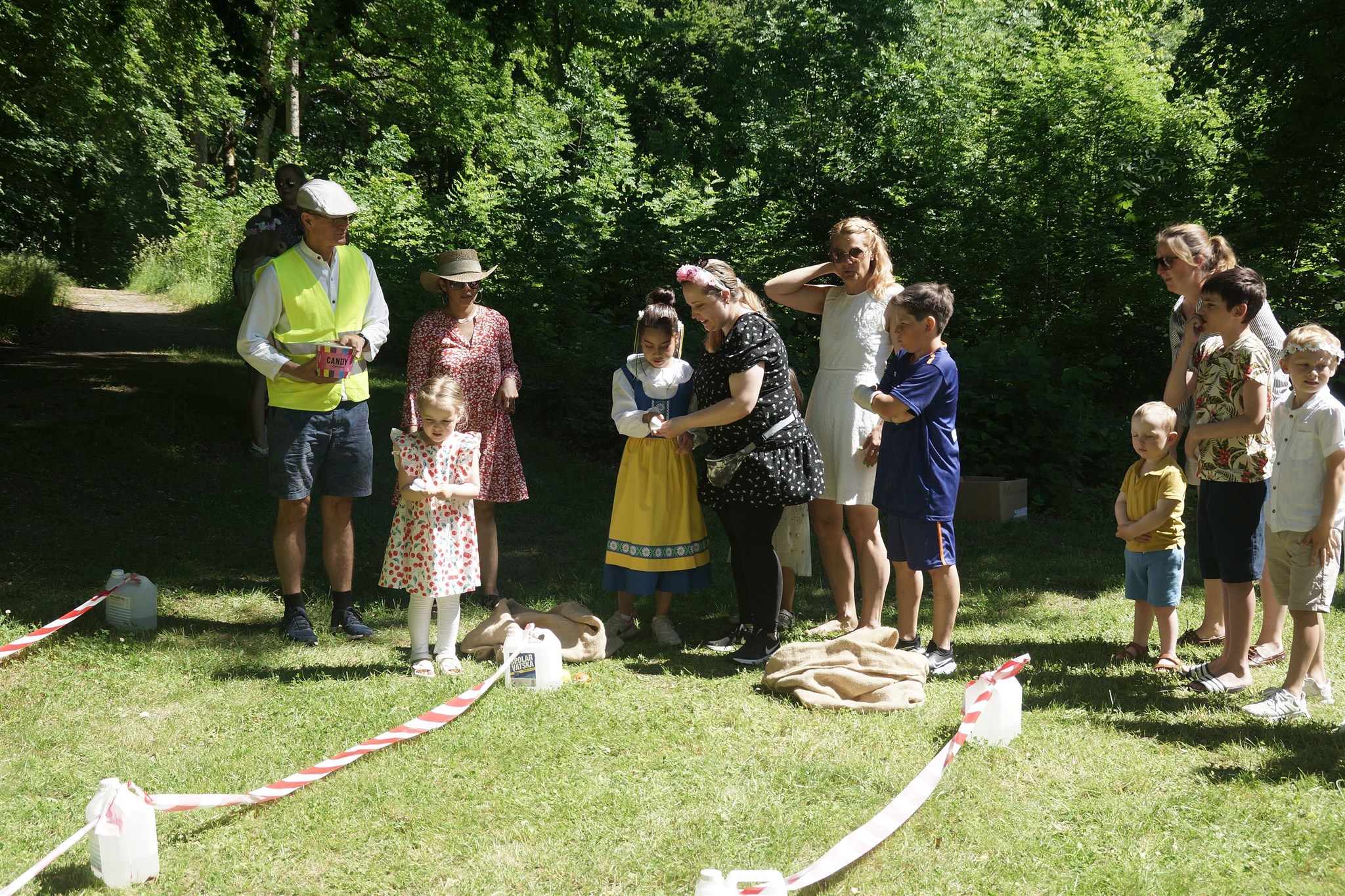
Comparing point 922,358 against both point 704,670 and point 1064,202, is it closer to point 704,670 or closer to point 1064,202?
point 704,670

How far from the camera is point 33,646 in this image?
5.23 metres

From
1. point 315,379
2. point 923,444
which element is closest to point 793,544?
point 923,444

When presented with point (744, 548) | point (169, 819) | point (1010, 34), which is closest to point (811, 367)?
point (744, 548)

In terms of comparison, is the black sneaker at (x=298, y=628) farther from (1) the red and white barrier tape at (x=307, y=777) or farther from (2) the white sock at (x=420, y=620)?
(1) the red and white barrier tape at (x=307, y=777)

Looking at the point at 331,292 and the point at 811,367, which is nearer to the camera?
the point at 331,292

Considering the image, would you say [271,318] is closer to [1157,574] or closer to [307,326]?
[307,326]

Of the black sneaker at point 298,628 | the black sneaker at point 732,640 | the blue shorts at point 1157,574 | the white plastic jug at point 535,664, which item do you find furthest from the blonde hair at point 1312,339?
the black sneaker at point 298,628

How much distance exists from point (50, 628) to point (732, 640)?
328cm

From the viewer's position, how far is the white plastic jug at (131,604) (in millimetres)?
5590

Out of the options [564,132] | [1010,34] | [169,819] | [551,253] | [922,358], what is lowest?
[169,819]

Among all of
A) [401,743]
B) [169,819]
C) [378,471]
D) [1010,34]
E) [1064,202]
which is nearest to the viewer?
[169,819]

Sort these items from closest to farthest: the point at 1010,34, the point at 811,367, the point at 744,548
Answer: the point at 744,548 < the point at 811,367 < the point at 1010,34

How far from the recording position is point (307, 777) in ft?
12.3

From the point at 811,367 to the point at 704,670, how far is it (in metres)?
6.01
